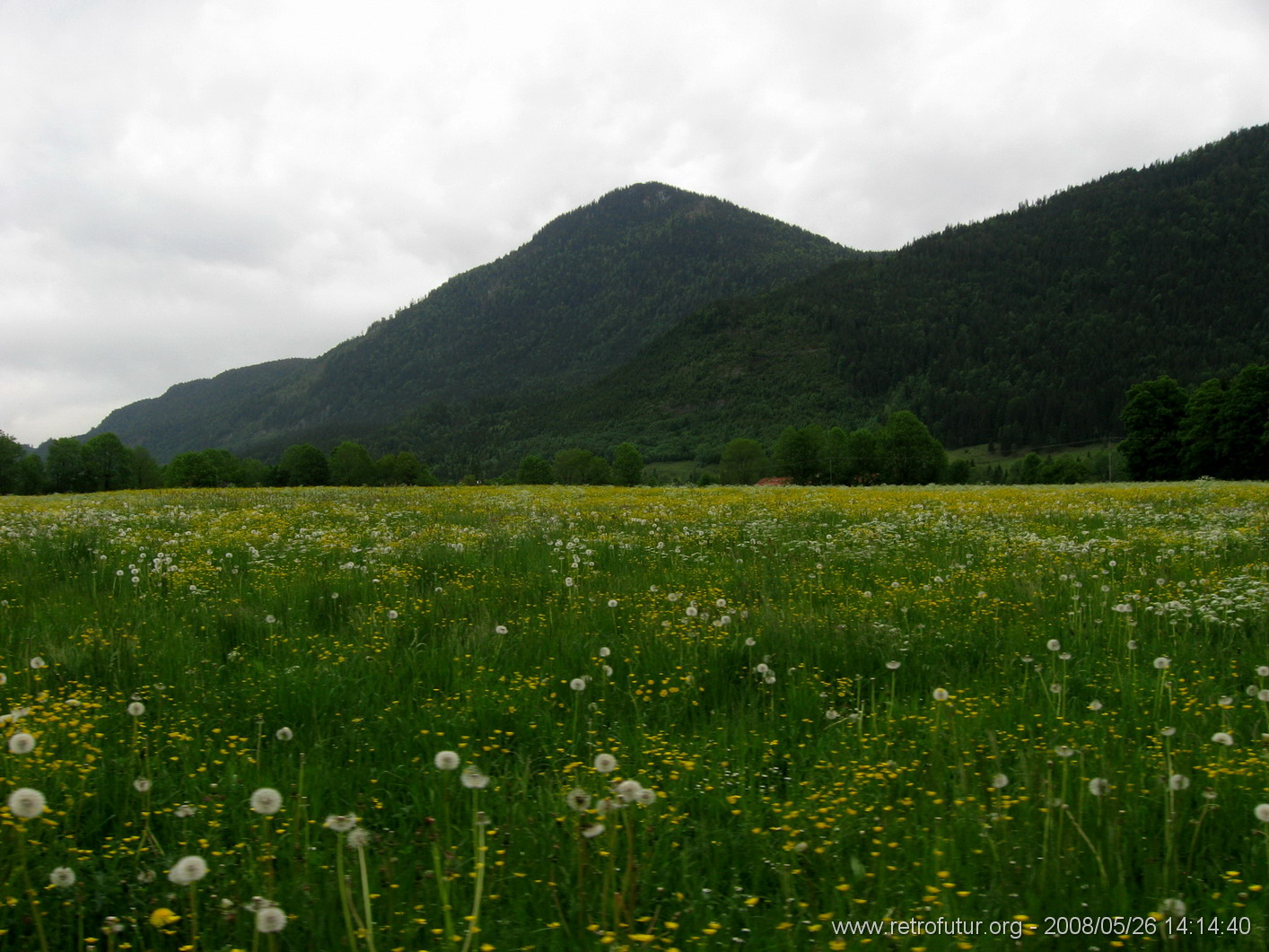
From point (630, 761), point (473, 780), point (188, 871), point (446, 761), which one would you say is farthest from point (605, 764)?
point (188, 871)

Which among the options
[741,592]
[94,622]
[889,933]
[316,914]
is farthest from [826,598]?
[94,622]

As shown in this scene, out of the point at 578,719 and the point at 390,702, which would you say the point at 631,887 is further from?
the point at 390,702

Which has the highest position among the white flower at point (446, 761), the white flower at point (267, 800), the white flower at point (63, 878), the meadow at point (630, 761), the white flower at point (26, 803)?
Result: the white flower at point (26, 803)

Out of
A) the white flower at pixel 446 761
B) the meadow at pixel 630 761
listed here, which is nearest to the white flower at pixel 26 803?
the meadow at pixel 630 761

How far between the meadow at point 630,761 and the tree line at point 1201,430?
239ft

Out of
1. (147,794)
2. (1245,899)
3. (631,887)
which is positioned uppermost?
(147,794)

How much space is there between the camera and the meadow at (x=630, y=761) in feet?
6.75

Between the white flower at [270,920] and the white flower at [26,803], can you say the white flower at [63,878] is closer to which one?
the white flower at [26,803]

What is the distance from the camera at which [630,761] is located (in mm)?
3096

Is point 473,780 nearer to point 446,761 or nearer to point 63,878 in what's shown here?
point 446,761

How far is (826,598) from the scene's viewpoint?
6.28 metres

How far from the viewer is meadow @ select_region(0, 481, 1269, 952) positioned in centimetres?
206

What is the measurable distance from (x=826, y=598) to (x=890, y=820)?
150 inches

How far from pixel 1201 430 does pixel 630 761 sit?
80.3m
